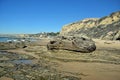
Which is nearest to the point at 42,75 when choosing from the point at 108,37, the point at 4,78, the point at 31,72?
the point at 31,72

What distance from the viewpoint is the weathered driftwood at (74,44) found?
19.0 m

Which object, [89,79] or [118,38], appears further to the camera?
[118,38]

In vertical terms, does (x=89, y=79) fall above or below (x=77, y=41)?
below

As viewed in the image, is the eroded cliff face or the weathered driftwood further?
the eroded cliff face

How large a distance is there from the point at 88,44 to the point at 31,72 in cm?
1062

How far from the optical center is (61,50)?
776 inches

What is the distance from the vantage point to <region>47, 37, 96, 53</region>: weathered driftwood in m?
19.0

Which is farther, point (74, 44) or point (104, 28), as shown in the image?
point (104, 28)

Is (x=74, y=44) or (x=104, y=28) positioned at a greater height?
(x=104, y=28)

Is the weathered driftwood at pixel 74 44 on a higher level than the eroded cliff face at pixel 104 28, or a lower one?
lower

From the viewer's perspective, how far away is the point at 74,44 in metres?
19.3

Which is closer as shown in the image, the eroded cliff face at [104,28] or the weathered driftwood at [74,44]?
the weathered driftwood at [74,44]

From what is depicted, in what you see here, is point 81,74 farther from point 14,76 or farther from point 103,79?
point 14,76

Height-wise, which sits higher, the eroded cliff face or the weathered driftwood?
the eroded cliff face
